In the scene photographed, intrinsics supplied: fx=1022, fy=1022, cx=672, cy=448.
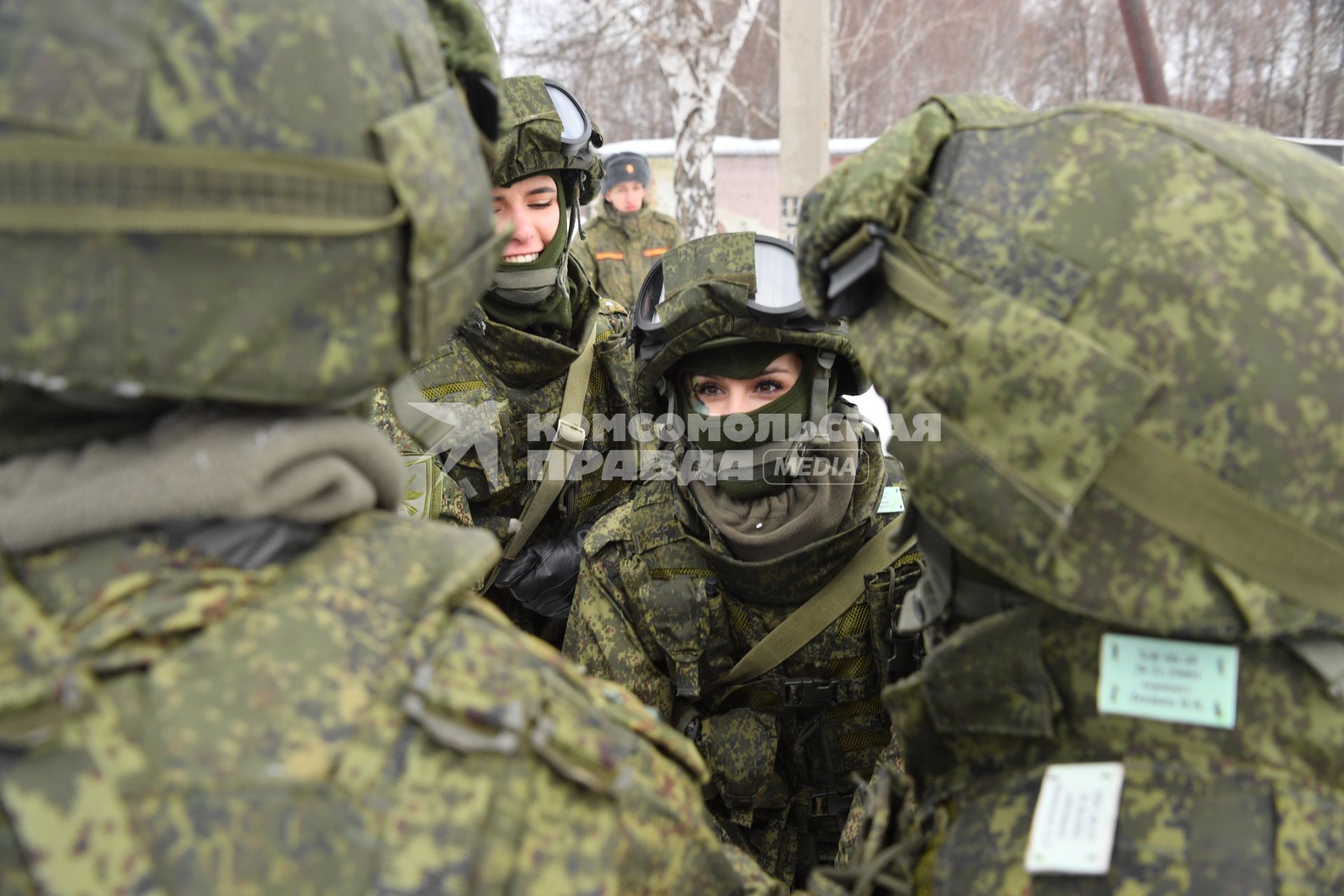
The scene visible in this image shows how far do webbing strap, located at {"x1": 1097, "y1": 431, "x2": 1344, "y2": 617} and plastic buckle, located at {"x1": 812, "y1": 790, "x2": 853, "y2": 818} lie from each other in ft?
6.25

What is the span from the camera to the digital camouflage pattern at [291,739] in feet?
3.58

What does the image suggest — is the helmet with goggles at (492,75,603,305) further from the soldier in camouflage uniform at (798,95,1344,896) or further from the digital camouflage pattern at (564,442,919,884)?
the soldier in camouflage uniform at (798,95,1344,896)

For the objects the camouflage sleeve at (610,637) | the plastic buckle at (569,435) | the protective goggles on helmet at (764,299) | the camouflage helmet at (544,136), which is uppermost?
the camouflage helmet at (544,136)

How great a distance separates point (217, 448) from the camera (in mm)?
1262

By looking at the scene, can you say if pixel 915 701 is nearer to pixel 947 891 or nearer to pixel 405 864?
pixel 947 891

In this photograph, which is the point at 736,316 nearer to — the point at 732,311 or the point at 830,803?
the point at 732,311

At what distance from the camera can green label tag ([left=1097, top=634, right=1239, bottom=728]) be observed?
1.48 m

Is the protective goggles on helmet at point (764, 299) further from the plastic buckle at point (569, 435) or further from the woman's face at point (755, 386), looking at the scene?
the plastic buckle at point (569, 435)

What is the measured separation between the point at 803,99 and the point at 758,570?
531 centimetres

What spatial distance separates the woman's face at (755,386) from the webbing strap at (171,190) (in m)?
2.00

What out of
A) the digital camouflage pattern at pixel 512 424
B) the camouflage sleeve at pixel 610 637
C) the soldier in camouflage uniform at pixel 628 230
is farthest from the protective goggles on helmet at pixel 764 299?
the soldier in camouflage uniform at pixel 628 230

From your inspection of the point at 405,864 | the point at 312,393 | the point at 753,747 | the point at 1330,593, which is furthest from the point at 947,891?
the point at 753,747

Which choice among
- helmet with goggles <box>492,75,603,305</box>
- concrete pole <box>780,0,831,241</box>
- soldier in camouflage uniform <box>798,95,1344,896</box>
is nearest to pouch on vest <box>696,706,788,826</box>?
soldier in camouflage uniform <box>798,95,1344,896</box>

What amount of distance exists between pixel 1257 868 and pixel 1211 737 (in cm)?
18
